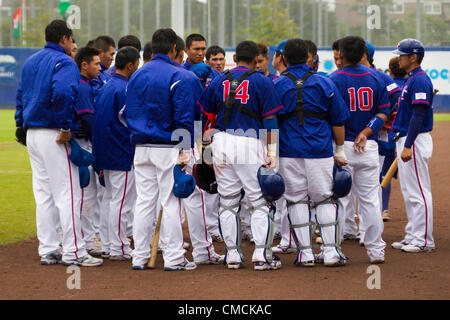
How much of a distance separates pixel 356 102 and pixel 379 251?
156 centimetres

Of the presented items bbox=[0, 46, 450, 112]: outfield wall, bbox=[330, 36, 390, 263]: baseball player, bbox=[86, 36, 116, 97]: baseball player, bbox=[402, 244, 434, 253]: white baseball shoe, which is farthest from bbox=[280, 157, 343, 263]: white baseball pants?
bbox=[0, 46, 450, 112]: outfield wall

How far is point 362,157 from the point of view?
7.40 meters

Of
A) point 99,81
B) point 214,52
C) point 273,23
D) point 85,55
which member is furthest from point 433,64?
point 85,55

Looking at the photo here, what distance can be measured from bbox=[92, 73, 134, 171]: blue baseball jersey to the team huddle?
0.4 inches

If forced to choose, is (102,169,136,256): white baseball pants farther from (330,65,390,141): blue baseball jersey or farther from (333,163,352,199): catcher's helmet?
(330,65,390,141): blue baseball jersey

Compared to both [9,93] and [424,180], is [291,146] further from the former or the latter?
[9,93]

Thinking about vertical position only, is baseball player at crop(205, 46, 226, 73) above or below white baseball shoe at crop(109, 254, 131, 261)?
above

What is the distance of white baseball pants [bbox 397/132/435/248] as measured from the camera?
25.9ft

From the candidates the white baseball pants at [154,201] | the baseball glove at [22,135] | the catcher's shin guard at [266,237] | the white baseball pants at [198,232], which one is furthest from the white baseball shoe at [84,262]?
the catcher's shin guard at [266,237]

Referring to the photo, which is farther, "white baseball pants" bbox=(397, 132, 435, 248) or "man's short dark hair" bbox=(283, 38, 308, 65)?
"white baseball pants" bbox=(397, 132, 435, 248)

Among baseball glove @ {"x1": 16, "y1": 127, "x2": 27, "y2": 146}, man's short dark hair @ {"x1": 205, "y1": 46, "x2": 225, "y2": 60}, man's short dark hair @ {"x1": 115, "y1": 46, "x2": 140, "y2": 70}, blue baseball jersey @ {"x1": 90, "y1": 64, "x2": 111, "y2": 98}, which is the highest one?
man's short dark hair @ {"x1": 205, "y1": 46, "x2": 225, "y2": 60}

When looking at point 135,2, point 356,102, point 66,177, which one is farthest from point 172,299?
point 135,2

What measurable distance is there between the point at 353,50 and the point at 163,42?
1.97 m

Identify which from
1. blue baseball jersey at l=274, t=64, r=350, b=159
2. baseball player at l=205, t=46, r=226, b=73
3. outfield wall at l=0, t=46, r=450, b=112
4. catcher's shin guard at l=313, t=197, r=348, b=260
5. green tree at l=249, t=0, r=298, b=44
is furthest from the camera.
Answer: green tree at l=249, t=0, r=298, b=44
